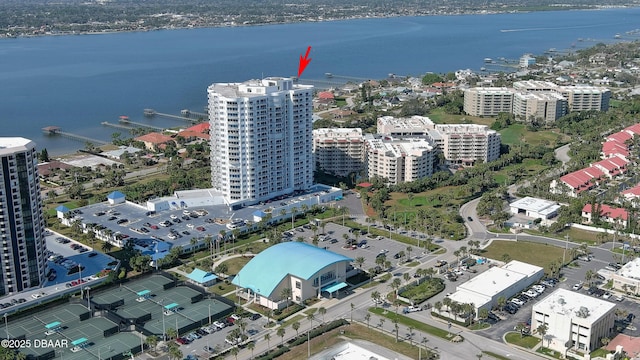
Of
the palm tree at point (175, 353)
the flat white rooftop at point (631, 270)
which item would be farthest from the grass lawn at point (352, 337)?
the flat white rooftop at point (631, 270)

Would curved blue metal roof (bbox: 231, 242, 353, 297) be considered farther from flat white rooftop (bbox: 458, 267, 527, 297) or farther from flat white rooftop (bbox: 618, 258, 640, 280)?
flat white rooftop (bbox: 618, 258, 640, 280)

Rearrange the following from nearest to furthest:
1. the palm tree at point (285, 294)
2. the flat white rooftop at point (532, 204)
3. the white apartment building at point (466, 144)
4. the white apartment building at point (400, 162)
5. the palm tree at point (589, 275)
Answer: the palm tree at point (285, 294) < the palm tree at point (589, 275) < the flat white rooftop at point (532, 204) < the white apartment building at point (400, 162) < the white apartment building at point (466, 144)

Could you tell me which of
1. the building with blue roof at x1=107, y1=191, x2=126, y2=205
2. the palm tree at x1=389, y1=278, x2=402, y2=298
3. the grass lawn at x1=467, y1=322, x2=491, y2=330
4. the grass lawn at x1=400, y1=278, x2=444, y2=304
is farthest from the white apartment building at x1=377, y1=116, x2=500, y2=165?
the grass lawn at x1=467, y1=322, x2=491, y2=330

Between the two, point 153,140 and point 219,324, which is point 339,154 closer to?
point 153,140

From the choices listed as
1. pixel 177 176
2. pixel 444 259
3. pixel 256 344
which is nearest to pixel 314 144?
pixel 177 176

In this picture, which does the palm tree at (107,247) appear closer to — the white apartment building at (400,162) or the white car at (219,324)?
the white car at (219,324)

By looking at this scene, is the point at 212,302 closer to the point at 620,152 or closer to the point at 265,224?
the point at 265,224

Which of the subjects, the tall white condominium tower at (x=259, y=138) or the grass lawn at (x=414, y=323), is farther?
the tall white condominium tower at (x=259, y=138)

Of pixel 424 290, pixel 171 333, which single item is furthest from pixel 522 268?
pixel 171 333
